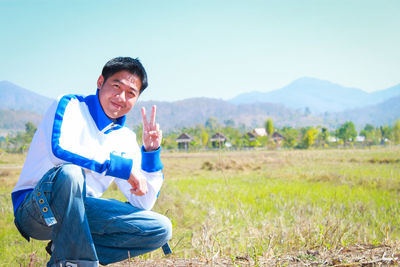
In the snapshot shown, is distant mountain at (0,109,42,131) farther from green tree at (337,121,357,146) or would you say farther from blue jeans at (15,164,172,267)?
blue jeans at (15,164,172,267)

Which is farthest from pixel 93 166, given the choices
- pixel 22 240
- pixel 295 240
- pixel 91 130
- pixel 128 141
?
pixel 22 240

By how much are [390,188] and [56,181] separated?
860 centimetres

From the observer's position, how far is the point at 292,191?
833 cm

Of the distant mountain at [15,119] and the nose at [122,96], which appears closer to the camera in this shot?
the nose at [122,96]

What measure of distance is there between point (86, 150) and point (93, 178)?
0.45m

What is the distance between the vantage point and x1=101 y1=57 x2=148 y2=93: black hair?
Answer: 217 centimetres

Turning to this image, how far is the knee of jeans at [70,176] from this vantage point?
1.77 meters

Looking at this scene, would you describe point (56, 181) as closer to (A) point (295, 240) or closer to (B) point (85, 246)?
(B) point (85, 246)

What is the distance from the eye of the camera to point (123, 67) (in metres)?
2.17

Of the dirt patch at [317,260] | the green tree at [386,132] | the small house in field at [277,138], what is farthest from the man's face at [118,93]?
the small house in field at [277,138]

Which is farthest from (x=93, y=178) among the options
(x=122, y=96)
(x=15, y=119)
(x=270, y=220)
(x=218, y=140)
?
(x=15, y=119)

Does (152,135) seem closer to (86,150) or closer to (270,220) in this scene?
(86,150)

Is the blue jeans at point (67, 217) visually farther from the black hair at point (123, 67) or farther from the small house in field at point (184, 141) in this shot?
the small house in field at point (184, 141)

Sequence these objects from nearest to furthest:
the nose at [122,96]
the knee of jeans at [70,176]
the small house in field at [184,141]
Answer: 1. the knee of jeans at [70,176]
2. the nose at [122,96]
3. the small house in field at [184,141]
